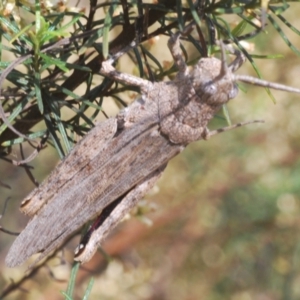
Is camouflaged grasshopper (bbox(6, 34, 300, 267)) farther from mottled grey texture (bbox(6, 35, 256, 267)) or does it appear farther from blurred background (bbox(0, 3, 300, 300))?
blurred background (bbox(0, 3, 300, 300))

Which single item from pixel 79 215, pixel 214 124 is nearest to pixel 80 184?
pixel 79 215

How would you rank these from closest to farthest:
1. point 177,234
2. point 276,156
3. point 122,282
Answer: point 122,282
point 276,156
point 177,234

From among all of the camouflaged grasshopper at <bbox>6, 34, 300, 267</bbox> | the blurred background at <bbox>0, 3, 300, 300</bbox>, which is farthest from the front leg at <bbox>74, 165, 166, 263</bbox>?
the blurred background at <bbox>0, 3, 300, 300</bbox>

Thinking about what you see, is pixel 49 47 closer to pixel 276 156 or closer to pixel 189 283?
pixel 276 156

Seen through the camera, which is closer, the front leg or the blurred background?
the front leg

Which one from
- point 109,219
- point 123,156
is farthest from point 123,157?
point 109,219

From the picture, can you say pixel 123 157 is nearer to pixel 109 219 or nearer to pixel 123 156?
pixel 123 156
